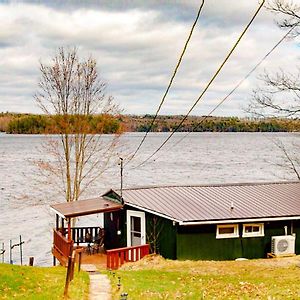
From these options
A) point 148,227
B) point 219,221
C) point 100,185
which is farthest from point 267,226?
point 100,185

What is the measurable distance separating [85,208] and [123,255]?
9.09 feet

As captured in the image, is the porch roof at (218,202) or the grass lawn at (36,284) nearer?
the grass lawn at (36,284)

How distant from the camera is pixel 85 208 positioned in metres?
19.5

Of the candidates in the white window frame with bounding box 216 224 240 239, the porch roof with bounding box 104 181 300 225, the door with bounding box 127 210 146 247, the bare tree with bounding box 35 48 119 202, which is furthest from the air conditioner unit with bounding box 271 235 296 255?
the bare tree with bounding box 35 48 119 202

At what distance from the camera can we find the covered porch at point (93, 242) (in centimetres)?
1753

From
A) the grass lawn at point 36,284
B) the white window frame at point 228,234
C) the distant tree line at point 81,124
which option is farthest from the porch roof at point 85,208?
the distant tree line at point 81,124

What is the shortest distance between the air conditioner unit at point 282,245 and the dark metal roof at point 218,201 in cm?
81

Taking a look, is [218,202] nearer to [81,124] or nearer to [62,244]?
[62,244]

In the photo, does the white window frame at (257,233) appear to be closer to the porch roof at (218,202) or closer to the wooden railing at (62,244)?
the porch roof at (218,202)

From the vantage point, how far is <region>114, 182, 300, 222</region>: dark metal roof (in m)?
18.0

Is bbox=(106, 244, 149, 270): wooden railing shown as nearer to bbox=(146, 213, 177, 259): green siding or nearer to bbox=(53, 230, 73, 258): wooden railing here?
bbox=(146, 213, 177, 259): green siding

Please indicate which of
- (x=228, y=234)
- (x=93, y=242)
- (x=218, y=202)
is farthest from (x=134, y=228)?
(x=228, y=234)

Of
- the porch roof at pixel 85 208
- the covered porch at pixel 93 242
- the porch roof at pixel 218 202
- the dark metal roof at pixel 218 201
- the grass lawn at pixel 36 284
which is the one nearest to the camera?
the grass lawn at pixel 36 284

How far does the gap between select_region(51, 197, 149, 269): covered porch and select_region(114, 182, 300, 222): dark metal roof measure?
119 cm
